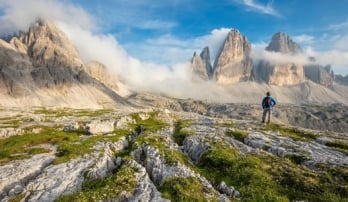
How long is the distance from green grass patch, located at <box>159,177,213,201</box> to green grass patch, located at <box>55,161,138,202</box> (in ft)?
10.2

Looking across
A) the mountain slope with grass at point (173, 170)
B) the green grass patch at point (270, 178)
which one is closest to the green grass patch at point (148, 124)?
the mountain slope with grass at point (173, 170)

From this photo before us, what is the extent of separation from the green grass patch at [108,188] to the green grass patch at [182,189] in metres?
3.12

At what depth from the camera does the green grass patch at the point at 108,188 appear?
23453 mm

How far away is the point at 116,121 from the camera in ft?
223

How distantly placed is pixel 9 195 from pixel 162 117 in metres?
65.0

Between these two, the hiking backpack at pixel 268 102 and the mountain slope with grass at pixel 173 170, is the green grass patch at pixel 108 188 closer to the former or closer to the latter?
the mountain slope with grass at pixel 173 170

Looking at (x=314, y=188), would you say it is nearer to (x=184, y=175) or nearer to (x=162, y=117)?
(x=184, y=175)

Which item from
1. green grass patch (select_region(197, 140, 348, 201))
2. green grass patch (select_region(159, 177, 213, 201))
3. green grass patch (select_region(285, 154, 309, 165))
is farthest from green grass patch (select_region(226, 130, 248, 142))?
green grass patch (select_region(159, 177, 213, 201))

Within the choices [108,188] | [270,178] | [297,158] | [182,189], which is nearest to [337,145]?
[297,158]

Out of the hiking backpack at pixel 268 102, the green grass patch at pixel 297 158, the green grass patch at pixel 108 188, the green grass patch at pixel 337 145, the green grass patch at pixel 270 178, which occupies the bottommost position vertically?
the green grass patch at pixel 108 188

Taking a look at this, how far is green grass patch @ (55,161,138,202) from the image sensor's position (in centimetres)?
2345

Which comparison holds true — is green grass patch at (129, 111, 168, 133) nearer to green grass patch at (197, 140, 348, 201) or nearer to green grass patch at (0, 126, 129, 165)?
green grass patch at (0, 126, 129, 165)

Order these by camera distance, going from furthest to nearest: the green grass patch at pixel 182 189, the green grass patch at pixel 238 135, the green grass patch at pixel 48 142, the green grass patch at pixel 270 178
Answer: the green grass patch at pixel 238 135, the green grass patch at pixel 48 142, the green grass patch at pixel 270 178, the green grass patch at pixel 182 189

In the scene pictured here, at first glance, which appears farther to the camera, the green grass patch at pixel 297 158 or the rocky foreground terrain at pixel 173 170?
the green grass patch at pixel 297 158
